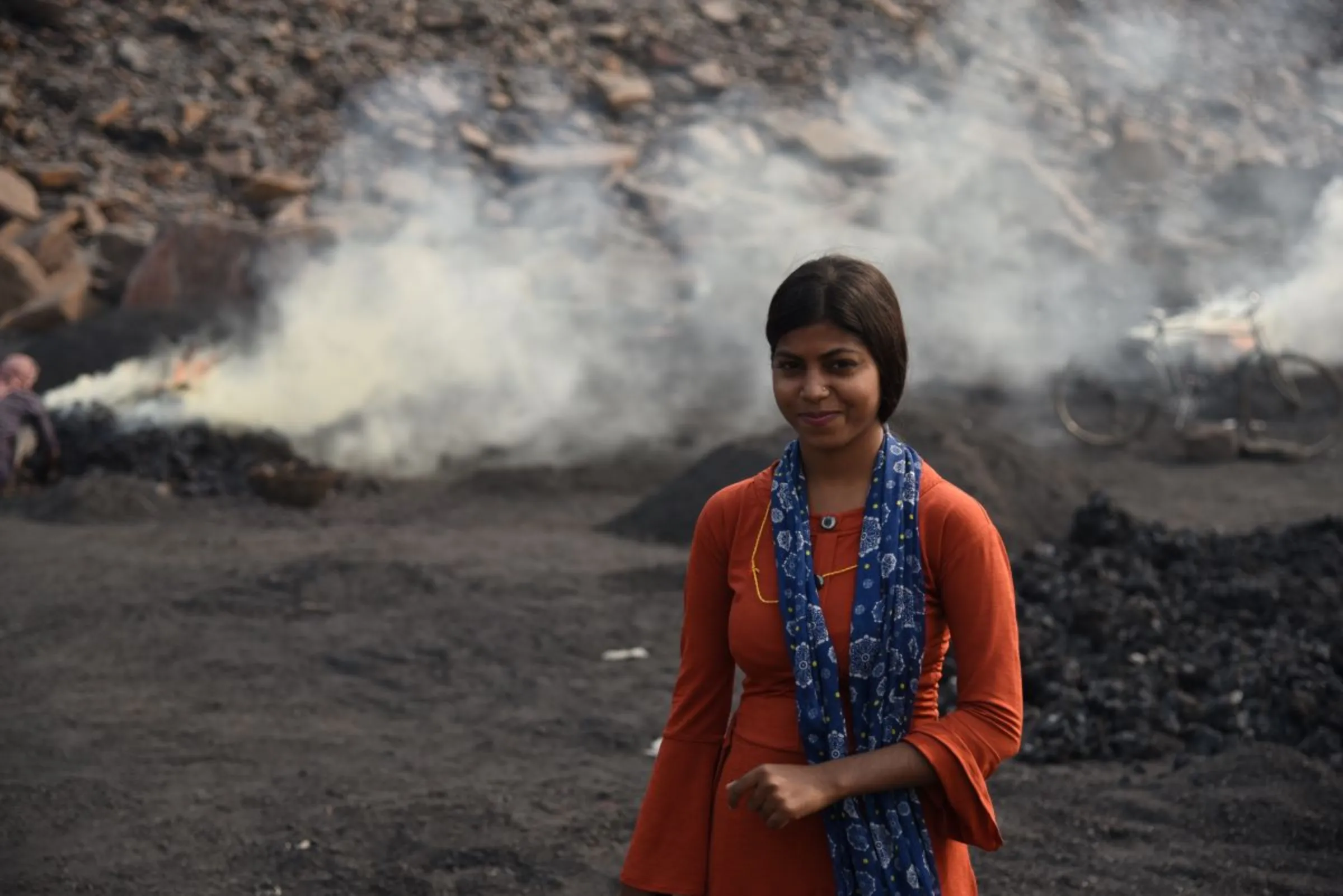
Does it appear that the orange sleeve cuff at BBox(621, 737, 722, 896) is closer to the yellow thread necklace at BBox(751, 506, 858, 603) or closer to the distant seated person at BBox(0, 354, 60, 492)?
the yellow thread necklace at BBox(751, 506, 858, 603)

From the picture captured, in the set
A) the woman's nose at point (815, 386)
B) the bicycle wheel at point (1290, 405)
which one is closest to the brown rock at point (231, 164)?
the bicycle wheel at point (1290, 405)

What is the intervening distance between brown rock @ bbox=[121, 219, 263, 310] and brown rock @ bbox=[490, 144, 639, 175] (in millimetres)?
4571

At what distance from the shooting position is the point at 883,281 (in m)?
1.89

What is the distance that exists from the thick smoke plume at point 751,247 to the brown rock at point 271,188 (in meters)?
0.47

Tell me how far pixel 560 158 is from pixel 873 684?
55.4 feet

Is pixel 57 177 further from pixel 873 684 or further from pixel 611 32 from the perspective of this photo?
pixel 873 684

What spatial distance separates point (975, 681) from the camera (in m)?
1.77

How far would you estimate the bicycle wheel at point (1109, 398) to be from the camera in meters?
12.7

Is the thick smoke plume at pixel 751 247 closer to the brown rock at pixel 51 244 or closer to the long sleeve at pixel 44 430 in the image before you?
the long sleeve at pixel 44 430

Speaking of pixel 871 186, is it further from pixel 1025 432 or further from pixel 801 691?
pixel 801 691

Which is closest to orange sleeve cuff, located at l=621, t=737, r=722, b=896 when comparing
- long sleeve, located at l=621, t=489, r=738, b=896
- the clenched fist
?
long sleeve, located at l=621, t=489, r=738, b=896

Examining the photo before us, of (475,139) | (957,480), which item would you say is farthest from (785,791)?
(475,139)

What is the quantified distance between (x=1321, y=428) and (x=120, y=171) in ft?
45.4

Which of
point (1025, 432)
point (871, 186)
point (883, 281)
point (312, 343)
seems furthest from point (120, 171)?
point (883, 281)
